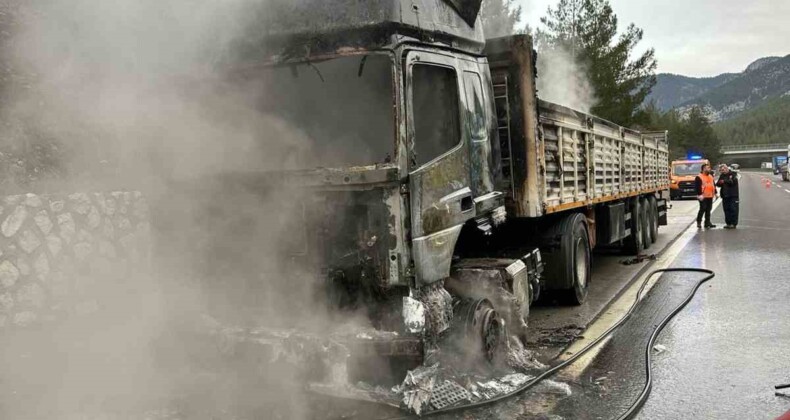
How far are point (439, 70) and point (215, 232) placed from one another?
195 cm

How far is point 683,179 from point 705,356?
2607cm

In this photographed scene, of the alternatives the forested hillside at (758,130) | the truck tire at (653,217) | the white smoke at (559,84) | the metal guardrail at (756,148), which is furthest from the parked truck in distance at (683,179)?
the forested hillside at (758,130)

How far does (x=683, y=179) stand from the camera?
28.8 meters

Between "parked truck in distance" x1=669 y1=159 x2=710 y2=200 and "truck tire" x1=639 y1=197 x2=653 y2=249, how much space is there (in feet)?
60.4

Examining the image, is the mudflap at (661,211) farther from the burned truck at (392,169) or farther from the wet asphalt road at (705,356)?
the burned truck at (392,169)

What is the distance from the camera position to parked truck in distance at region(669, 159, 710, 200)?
28.7 meters

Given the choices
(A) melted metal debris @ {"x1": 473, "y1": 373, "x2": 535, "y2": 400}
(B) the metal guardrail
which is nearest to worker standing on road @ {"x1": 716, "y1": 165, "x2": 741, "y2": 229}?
(A) melted metal debris @ {"x1": 473, "y1": 373, "x2": 535, "y2": 400}

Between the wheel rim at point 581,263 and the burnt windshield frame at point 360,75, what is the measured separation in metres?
3.75

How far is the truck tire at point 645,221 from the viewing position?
11.6m

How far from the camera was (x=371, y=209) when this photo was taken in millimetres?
Result: 3965

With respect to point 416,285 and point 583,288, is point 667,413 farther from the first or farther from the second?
point 583,288

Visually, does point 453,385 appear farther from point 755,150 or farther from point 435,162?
point 755,150

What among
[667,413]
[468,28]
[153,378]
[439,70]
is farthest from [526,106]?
[153,378]

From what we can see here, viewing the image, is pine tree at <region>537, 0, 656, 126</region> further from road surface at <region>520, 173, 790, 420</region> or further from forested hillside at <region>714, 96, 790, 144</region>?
forested hillside at <region>714, 96, 790, 144</region>
